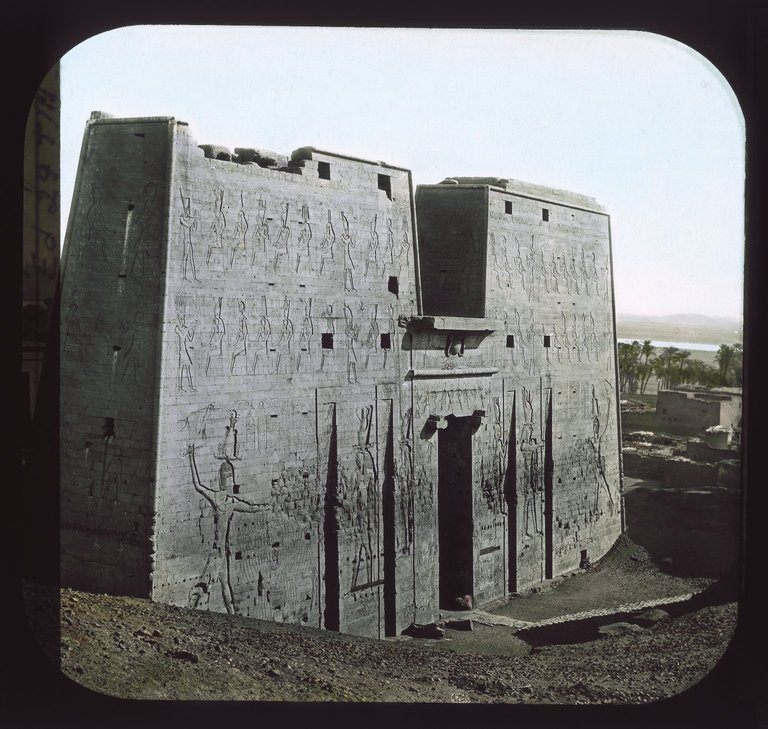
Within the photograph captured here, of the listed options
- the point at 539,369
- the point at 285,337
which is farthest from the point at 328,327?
the point at 539,369

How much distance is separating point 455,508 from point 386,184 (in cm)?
548

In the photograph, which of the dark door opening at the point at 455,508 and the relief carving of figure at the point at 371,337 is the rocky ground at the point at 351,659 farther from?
the relief carving of figure at the point at 371,337

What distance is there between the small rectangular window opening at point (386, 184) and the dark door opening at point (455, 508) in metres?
3.86

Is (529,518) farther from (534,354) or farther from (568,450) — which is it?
(534,354)

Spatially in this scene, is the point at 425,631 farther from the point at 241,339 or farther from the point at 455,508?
the point at 241,339

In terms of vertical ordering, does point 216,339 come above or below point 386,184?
below

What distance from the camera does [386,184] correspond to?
13.2 metres

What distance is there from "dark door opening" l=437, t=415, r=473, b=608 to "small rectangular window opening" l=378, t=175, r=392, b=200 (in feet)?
12.7

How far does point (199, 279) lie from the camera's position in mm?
10344

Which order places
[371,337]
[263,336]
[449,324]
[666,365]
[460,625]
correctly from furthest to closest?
1. [666,365]
2. [449,324]
3. [460,625]
4. [371,337]
5. [263,336]

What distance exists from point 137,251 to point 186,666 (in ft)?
15.0

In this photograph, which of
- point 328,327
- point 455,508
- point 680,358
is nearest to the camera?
point 328,327

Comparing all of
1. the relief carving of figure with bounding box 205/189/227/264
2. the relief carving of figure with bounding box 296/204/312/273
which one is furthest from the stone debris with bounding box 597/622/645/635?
the relief carving of figure with bounding box 205/189/227/264

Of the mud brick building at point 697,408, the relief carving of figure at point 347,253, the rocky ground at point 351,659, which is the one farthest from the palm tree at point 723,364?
the relief carving of figure at point 347,253
